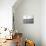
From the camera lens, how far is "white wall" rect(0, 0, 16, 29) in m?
3.79

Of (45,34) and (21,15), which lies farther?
(21,15)

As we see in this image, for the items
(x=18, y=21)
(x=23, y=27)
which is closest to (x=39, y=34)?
(x=23, y=27)

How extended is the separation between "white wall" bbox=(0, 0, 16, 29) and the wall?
3.62 ft

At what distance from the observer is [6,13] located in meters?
3.84

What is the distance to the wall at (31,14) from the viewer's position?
16.3 feet

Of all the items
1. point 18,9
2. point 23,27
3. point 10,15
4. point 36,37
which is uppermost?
point 18,9

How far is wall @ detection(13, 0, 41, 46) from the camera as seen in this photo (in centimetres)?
496

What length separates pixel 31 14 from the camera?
16.3 feet

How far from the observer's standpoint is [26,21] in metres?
4.93

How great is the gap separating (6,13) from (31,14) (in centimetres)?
151

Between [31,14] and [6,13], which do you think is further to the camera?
[31,14]

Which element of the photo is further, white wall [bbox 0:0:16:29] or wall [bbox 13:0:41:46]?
wall [bbox 13:0:41:46]

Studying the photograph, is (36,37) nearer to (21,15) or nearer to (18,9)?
(21,15)

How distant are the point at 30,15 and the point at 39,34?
1008 millimetres
